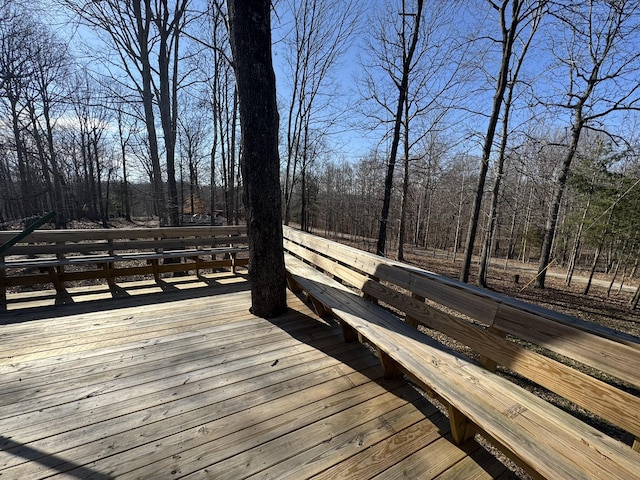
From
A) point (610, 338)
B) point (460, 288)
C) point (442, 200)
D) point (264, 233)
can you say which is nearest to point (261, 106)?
point (264, 233)

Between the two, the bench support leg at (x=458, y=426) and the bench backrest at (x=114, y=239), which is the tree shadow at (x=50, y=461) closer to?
the bench support leg at (x=458, y=426)

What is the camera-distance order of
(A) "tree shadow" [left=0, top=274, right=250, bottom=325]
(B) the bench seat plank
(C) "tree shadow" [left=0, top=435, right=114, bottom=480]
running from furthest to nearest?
(A) "tree shadow" [left=0, top=274, right=250, bottom=325] < (C) "tree shadow" [left=0, top=435, right=114, bottom=480] < (B) the bench seat plank

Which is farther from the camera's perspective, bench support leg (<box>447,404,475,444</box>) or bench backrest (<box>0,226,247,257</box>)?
bench backrest (<box>0,226,247,257</box>)

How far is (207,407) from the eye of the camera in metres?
1.88

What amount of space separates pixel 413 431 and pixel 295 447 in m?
0.79

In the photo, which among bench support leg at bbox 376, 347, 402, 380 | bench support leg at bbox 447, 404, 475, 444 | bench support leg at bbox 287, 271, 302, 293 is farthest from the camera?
bench support leg at bbox 287, 271, 302, 293

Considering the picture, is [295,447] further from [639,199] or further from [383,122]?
[639,199]

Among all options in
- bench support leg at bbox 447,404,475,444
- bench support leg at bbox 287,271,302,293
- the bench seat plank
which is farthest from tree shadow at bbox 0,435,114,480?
bench support leg at bbox 287,271,302,293

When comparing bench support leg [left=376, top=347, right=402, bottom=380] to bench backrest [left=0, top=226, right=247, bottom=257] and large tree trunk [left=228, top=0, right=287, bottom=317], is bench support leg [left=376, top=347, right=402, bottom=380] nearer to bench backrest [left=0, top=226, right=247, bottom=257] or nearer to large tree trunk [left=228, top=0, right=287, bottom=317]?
large tree trunk [left=228, top=0, right=287, bottom=317]

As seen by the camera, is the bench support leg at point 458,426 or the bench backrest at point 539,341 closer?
the bench backrest at point 539,341

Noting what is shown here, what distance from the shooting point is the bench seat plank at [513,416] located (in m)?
1.09

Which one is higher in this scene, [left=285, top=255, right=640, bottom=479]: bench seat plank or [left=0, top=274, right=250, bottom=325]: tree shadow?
[left=285, top=255, right=640, bottom=479]: bench seat plank

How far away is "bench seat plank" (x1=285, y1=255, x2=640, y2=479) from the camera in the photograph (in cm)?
109

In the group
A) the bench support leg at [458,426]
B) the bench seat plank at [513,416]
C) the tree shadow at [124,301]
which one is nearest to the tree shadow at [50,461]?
the bench seat plank at [513,416]
